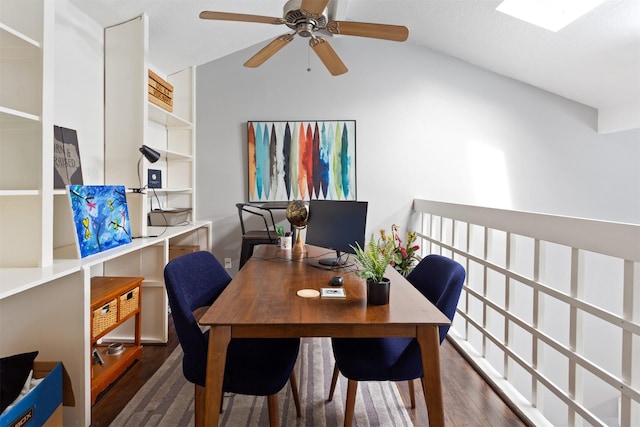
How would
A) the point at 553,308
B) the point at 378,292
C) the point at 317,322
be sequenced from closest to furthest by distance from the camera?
the point at 317,322 < the point at 378,292 < the point at 553,308

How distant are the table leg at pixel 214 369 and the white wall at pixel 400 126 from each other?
2662 mm

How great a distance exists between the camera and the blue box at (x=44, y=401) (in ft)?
4.31

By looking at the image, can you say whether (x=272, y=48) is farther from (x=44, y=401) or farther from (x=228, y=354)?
(x=44, y=401)

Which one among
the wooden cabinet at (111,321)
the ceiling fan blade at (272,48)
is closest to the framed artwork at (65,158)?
the wooden cabinet at (111,321)

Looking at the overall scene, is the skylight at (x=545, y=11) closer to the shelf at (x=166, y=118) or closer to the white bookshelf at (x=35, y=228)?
the shelf at (x=166, y=118)

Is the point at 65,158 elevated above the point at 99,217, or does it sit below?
above

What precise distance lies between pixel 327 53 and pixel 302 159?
1631 mm

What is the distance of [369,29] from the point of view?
1.79m

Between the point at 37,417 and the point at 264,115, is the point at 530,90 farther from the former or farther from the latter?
the point at 37,417

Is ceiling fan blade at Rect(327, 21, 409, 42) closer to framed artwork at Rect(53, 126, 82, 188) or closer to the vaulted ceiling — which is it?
the vaulted ceiling

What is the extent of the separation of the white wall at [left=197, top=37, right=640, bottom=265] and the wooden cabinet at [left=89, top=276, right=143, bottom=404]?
1518 millimetres

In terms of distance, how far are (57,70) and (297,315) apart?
2.10 meters

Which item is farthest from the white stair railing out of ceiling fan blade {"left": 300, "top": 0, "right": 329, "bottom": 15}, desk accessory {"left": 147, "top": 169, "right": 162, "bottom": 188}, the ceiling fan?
desk accessory {"left": 147, "top": 169, "right": 162, "bottom": 188}

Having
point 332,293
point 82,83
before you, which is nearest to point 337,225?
point 332,293
